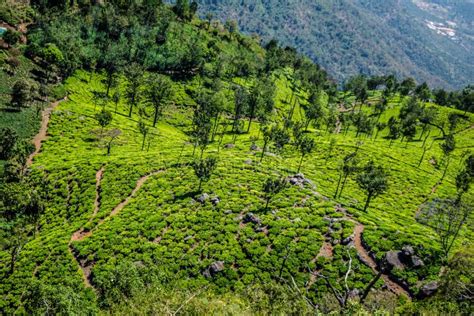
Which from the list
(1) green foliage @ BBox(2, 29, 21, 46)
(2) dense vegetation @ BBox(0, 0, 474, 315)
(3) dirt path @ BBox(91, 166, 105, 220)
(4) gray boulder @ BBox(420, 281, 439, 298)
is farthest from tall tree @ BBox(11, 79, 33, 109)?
(4) gray boulder @ BBox(420, 281, 439, 298)

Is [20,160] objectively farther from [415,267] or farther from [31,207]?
[415,267]

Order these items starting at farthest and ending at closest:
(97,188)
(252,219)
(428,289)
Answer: (97,188) < (252,219) < (428,289)

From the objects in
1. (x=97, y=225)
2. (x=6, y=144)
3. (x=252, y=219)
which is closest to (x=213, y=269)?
(x=252, y=219)

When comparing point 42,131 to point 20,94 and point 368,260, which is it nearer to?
point 20,94

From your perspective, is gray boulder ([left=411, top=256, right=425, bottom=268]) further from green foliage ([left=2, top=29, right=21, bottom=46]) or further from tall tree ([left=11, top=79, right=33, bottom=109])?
green foliage ([left=2, top=29, right=21, bottom=46])

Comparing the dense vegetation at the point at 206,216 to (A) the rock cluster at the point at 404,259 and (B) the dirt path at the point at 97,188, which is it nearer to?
(A) the rock cluster at the point at 404,259

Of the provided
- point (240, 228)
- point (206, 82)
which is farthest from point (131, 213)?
point (206, 82)
